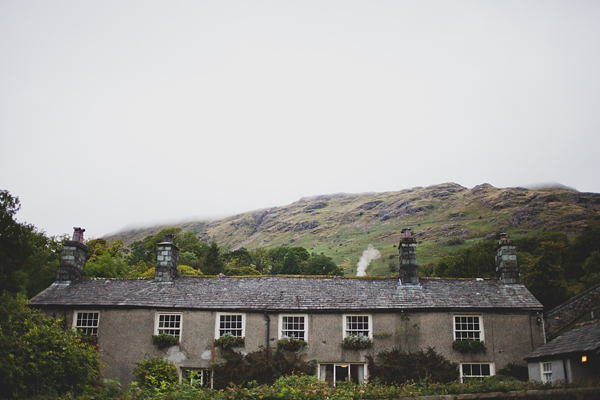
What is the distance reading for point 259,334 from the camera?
24.6 m

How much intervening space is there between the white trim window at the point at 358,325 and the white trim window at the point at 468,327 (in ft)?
14.2

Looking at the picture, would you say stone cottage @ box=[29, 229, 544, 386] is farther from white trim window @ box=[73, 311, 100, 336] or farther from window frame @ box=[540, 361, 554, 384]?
Result: window frame @ box=[540, 361, 554, 384]

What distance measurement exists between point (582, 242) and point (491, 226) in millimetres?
76633

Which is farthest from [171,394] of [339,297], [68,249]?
[68,249]

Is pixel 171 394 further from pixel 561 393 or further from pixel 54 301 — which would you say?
pixel 54 301

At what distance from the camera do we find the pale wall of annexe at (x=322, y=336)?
78.9 ft

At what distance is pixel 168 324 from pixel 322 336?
7865mm

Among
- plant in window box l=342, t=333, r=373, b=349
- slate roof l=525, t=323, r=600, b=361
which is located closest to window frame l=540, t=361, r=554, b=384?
Result: slate roof l=525, t=323, r=600, b=361

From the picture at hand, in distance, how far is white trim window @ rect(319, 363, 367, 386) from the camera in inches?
949

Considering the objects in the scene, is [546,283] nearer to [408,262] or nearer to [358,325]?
[408,262]

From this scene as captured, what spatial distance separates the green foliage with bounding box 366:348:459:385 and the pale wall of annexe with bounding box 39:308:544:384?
417mm

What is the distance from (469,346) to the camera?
23875mm

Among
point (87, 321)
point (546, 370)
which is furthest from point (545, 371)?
point (87, 321)

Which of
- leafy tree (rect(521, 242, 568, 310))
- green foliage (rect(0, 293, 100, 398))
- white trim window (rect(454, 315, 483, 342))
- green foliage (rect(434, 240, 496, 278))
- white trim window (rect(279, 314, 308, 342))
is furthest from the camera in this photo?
green foliage (rect(434, 240, 496, 278))
